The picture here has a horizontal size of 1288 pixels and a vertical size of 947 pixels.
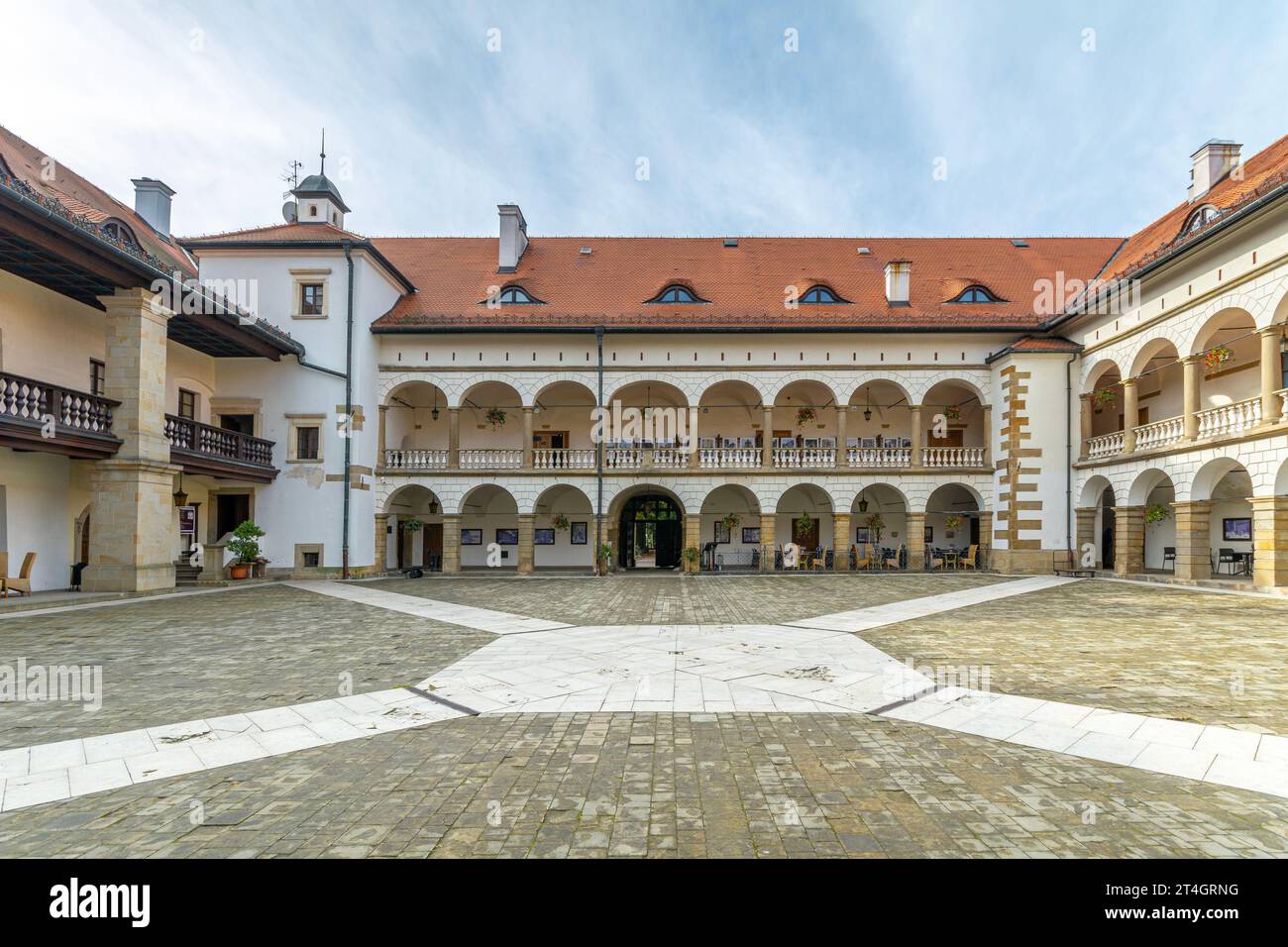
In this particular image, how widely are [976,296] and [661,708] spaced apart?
25.4 m

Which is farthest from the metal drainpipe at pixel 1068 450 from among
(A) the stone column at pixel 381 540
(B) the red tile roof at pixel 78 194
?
(B) the red tile roof at pixel 78 194

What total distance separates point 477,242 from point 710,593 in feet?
70.8

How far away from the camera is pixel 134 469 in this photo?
15.7 metres

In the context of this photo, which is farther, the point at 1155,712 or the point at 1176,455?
the point at 1176,455

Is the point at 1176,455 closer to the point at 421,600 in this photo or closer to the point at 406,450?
the point at 421,600

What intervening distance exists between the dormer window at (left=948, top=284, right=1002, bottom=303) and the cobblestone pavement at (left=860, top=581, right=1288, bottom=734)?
47.2 feet

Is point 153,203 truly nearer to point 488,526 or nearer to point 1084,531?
point 488,526

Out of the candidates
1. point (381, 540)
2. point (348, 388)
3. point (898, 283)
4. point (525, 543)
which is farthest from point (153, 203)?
point (898, 283)

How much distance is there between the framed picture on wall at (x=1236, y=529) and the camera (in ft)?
68.2

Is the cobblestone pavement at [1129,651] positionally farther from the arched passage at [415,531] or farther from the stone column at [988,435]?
the arched passage at [415,531]

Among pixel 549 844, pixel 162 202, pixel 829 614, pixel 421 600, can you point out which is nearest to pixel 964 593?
pixel 829 614

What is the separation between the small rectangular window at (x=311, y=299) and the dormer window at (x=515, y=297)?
6425mm

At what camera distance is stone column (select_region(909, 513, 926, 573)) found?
23688 mm

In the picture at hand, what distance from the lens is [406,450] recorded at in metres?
24.3
